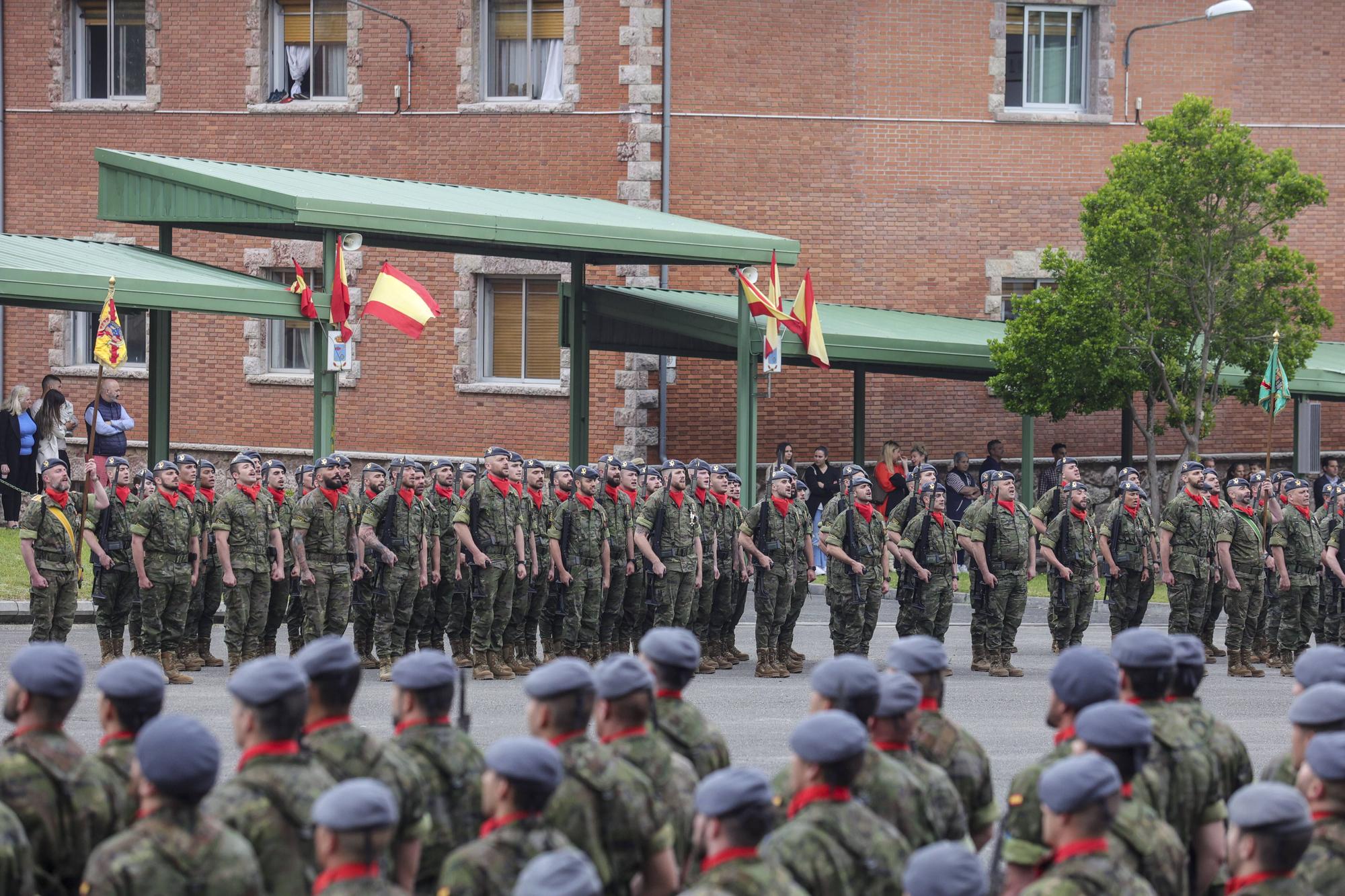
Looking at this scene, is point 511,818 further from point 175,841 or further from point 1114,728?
point 1114,728

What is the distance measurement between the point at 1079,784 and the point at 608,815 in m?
1.63

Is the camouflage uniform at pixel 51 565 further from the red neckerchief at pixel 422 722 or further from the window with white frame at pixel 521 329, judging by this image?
the window with white frame at pixel 521 329

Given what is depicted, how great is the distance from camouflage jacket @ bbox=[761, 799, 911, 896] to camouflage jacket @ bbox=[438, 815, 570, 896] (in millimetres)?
688

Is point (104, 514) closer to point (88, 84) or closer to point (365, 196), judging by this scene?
point (365, 196)

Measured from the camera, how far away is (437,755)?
6.89m

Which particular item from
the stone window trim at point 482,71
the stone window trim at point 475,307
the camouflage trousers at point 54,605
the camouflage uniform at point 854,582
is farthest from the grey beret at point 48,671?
the stone window trim at point 482,71

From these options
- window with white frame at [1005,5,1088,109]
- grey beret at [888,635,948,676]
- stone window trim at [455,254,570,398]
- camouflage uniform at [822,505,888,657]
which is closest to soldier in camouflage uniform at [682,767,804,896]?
grey beret at [888,635,948,676]

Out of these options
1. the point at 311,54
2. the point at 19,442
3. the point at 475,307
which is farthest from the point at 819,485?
the point at 311,54

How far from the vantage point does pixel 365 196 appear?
21.5 meters

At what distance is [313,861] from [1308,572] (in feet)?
45.0

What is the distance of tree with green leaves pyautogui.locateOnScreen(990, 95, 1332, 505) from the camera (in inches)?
1019

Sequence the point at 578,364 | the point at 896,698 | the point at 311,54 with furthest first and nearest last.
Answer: the point at 311,54
the point at 578,364
the point at 896,698

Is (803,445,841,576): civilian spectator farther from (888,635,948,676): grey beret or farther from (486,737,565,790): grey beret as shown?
(486,737,565,790): grey beret

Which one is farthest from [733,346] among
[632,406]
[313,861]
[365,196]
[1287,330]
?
[313,861]
